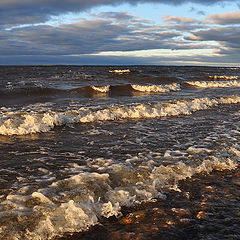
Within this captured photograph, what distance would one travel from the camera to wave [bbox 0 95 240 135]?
28.0ft

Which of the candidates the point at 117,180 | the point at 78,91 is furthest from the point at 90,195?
the point at 78,91

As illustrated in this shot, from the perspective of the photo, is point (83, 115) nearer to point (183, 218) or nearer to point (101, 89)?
point (183, 218)

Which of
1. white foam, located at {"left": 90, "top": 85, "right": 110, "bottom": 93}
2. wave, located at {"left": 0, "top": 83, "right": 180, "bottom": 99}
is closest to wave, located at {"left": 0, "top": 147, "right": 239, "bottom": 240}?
wave, located at {"left": 0, "top": 83, "right": 180, "bottom": 99}

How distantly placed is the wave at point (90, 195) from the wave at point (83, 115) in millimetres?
3794

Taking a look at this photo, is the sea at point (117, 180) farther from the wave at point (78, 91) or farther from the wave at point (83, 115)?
the wave at point (78, 91)

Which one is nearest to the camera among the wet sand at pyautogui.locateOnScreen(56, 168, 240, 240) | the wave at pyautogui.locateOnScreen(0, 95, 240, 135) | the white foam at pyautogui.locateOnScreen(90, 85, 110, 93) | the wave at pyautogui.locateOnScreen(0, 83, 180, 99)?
the wet sand at pyautogui.locateOnScreen(56, 168, 240, 240)

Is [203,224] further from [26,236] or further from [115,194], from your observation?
[26,236]

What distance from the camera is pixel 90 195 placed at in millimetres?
4141

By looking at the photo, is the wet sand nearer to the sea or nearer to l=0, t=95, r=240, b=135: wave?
the sea

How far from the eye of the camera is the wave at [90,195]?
339 centimetres

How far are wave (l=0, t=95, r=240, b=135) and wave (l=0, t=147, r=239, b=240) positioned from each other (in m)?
3.79

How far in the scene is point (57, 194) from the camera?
4.14m

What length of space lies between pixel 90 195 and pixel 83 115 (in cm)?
654

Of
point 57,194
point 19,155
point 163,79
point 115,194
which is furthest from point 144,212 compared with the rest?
point 163,79
